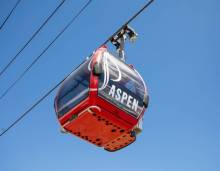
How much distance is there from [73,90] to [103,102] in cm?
89

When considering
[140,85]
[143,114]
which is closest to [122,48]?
[140,85]

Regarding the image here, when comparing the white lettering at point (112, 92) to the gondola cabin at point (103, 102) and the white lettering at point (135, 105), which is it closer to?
the gondola cabin at point (103, 102)

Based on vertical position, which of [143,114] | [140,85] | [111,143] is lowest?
[111,143]

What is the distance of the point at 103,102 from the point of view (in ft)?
23.9

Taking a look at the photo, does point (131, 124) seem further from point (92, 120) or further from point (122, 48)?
point (122, 48)

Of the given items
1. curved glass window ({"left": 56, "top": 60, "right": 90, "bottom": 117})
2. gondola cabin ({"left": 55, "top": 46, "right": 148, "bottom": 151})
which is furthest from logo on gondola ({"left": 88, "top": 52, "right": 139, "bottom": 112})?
curved glass window ({"left": 56, "top": 60, "right": 90, "bottom": 117})

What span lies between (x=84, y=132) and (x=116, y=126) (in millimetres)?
638

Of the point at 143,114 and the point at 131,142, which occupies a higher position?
the point at 143,114

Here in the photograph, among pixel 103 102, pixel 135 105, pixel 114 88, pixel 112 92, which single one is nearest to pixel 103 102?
pixel 103 102

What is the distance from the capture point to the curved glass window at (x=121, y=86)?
7.41 metres

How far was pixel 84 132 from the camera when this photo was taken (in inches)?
306

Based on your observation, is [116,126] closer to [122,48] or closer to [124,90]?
[124,90]

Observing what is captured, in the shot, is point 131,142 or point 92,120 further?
point 131,142

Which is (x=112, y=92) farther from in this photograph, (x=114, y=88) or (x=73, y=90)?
(x=73, y=90)
